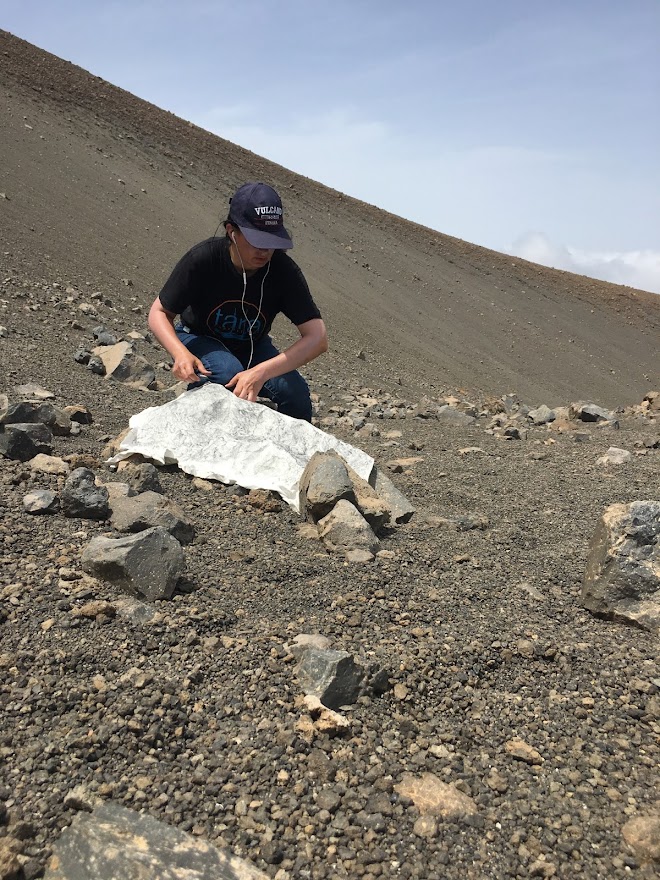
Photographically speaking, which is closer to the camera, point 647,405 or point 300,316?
point 300,316

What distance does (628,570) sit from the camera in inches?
89.0

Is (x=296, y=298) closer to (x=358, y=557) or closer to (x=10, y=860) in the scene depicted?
(x=358, y=557)

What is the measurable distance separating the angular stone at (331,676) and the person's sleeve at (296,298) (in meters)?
1.98

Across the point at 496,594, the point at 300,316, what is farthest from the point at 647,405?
the point at 496,594

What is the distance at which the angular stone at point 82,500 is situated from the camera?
2451 millimetres

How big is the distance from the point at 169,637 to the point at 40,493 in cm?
91

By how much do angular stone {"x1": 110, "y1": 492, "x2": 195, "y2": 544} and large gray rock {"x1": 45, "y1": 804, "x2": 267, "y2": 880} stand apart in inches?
43.7

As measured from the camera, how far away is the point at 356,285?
14.4 metres

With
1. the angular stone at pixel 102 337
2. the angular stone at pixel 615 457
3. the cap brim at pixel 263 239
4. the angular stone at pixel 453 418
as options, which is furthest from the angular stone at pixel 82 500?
the angular stone at pixel 102 337

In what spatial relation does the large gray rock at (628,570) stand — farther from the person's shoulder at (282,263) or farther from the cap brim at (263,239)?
the person's shoulder at (282,263)

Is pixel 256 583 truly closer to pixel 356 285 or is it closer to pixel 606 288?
pixel 356 285

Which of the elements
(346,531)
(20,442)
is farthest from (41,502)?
(346,531)

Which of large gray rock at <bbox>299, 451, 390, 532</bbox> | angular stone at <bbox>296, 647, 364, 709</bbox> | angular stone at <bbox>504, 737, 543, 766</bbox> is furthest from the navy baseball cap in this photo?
angular stone at <bbox>504, 737, 543, 766</bbox>

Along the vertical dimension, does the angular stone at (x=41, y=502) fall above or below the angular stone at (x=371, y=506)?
below
